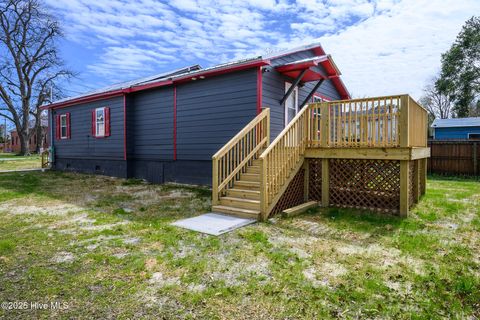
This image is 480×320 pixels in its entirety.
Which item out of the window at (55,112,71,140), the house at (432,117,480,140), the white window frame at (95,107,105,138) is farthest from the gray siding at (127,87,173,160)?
the house at (432,117,480,140)

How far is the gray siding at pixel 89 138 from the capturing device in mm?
10977

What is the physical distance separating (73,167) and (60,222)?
32.6ft

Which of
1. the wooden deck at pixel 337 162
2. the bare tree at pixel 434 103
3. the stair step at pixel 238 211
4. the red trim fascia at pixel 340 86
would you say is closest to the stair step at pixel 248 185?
the wooden deck at pixel 337 162

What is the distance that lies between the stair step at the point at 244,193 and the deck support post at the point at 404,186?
8.65 ft

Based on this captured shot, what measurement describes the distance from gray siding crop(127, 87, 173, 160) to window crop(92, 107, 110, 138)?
1.19 meters

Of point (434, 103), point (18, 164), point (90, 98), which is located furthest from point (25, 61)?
point (434, 103)

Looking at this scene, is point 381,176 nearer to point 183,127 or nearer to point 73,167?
point 183,127

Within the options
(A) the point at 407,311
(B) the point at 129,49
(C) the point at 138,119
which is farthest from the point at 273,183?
(B) the point at 129,49

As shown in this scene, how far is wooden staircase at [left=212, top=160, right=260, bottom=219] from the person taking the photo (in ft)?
17.5

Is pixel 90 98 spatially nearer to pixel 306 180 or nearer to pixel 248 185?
pixel 248 185

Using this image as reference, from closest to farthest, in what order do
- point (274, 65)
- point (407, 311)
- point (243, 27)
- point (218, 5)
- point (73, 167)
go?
point (407, 311)
point (274, 65)
point (218, 5)
point (243, 27)
point (73, 167)

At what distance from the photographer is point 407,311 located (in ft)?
7.59

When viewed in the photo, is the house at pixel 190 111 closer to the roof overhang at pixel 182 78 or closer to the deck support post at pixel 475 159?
the roof overhang at pixel 182 78

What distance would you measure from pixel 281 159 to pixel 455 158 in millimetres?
11094
